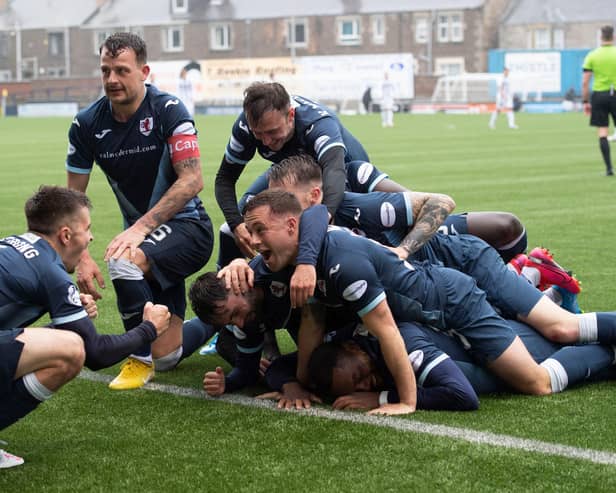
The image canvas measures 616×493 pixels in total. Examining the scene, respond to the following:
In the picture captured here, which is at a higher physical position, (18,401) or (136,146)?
(136,146)

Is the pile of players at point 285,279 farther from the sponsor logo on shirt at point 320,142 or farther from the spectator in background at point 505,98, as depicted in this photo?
the spectator in background at point 505,98

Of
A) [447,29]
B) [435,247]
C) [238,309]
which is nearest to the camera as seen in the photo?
[238,309]

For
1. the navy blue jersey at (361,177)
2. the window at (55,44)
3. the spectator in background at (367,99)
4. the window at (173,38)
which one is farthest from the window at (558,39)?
the navy blue jersey at (361,177)

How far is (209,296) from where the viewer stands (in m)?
5.55

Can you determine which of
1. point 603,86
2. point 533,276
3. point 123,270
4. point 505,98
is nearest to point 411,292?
point 533,276

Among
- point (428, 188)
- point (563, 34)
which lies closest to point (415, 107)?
point (563, 34)

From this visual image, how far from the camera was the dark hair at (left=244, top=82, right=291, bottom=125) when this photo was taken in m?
6.24

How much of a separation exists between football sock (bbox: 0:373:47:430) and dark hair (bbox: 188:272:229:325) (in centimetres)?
105

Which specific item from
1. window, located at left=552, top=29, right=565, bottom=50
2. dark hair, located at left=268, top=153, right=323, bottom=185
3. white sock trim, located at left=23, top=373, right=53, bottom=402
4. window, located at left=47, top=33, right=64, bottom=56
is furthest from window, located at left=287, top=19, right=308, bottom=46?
white sock trim, located at left=23, top=373, right=53, bottom=402

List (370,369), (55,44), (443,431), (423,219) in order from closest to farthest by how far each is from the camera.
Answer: (443,431)
(370,369)
(423,219)
(55,44)

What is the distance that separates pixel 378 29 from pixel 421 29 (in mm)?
3409

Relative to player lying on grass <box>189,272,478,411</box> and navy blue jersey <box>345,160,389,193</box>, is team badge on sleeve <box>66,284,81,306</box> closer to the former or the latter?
player lying on grass <box>189,272,478,411</box>

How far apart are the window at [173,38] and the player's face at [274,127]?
268ft

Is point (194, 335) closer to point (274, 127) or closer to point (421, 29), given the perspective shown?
point (274, 127)
